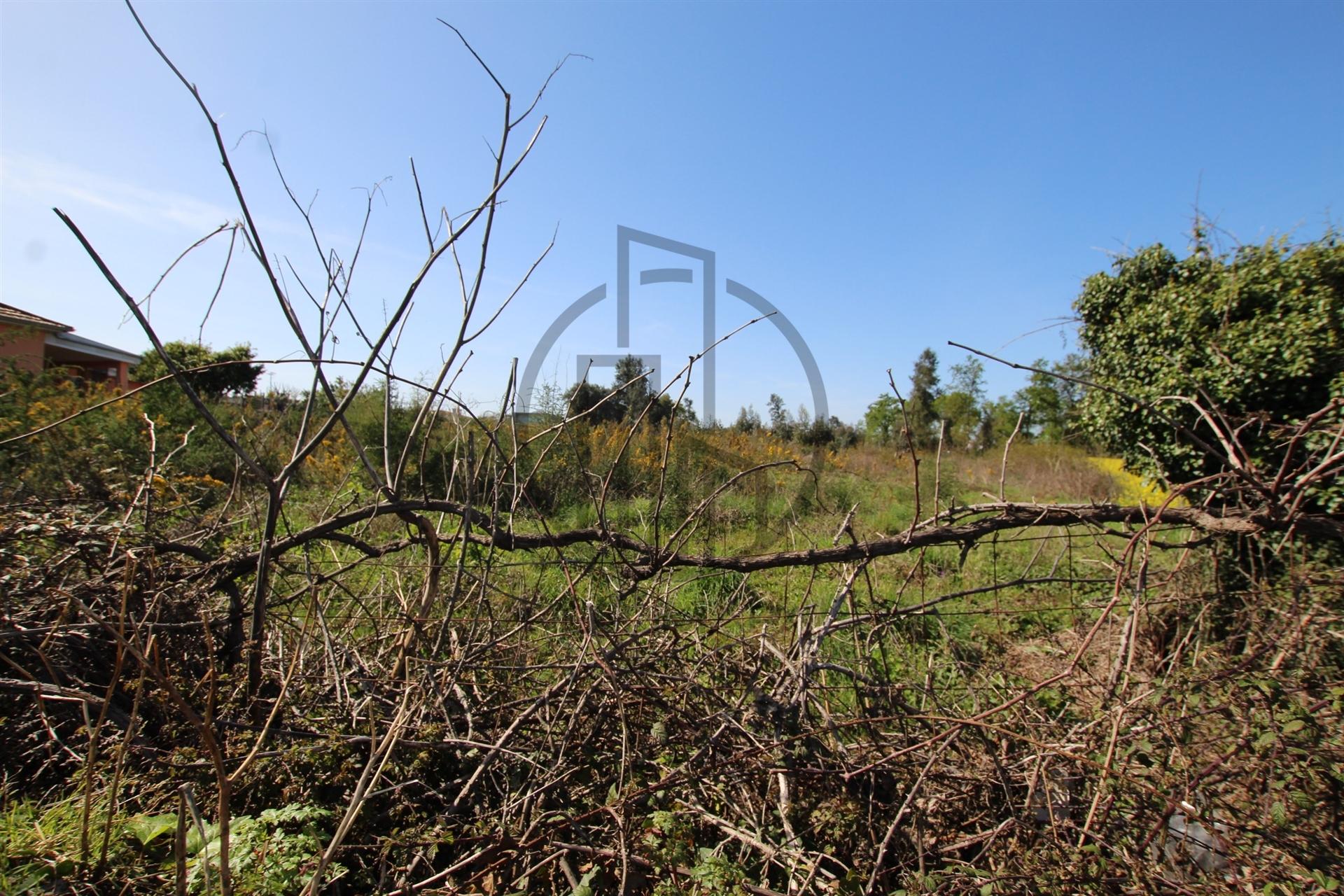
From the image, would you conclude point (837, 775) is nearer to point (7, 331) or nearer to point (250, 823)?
point (250, 823)

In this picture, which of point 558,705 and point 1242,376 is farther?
point 1242,376

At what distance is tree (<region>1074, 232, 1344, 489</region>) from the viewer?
3.87m

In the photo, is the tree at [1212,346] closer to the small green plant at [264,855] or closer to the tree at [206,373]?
the small green plant at [264,855]

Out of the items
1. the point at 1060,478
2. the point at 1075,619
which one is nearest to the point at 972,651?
the point at 1075,619

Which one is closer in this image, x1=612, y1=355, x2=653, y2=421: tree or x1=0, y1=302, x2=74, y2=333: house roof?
x1=0, y1=302, x2=74, y2=333: house roof

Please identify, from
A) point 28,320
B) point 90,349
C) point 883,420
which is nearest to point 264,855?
point 28,320

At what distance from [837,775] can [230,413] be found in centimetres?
975

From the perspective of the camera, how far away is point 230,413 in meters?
8.53

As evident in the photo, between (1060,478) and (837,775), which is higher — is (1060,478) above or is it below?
above

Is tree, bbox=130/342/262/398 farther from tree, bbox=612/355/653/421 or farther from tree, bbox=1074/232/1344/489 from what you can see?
tree, bbox=1074/232/1344/489

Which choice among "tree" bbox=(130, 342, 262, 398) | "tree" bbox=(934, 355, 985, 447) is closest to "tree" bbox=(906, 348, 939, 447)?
"tree" bbox=(934, 355, 985, 447)

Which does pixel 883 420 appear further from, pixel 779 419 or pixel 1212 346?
pixel 1212 346

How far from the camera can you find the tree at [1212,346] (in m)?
3.87

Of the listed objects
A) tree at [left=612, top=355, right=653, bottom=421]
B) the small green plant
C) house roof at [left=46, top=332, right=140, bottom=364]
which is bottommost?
the small green plant
